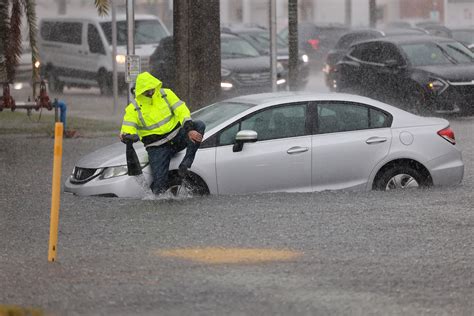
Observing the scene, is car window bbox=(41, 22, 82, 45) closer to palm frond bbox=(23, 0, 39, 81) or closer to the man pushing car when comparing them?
palm frond bbox=(23, 0, 39, 81)

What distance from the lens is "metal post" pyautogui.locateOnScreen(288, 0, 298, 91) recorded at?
27.1 metres

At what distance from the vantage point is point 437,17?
75.1 meters

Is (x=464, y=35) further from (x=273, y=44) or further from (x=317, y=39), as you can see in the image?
(x=273, y=44)

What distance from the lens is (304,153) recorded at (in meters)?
14.2

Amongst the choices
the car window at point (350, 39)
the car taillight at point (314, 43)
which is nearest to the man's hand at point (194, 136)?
the car window at point (350, 39)

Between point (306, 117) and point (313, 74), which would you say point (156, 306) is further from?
point (313, 74)

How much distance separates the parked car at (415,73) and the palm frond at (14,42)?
26.2ft

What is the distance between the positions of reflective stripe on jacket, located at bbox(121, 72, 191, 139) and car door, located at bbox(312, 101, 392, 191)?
4.85 feet

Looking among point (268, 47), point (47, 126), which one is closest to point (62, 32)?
point (268, 47)

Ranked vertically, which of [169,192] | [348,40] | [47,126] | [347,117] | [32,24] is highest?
[32,24]

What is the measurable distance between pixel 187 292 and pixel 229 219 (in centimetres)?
365

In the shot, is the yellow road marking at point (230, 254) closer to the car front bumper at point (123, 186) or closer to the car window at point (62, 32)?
the car front bumper at point (123, 186)

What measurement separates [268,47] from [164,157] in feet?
78.3

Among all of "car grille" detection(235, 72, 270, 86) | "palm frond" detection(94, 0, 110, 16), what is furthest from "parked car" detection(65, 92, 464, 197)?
"car grille" detection(235, 72, 270, 86)
